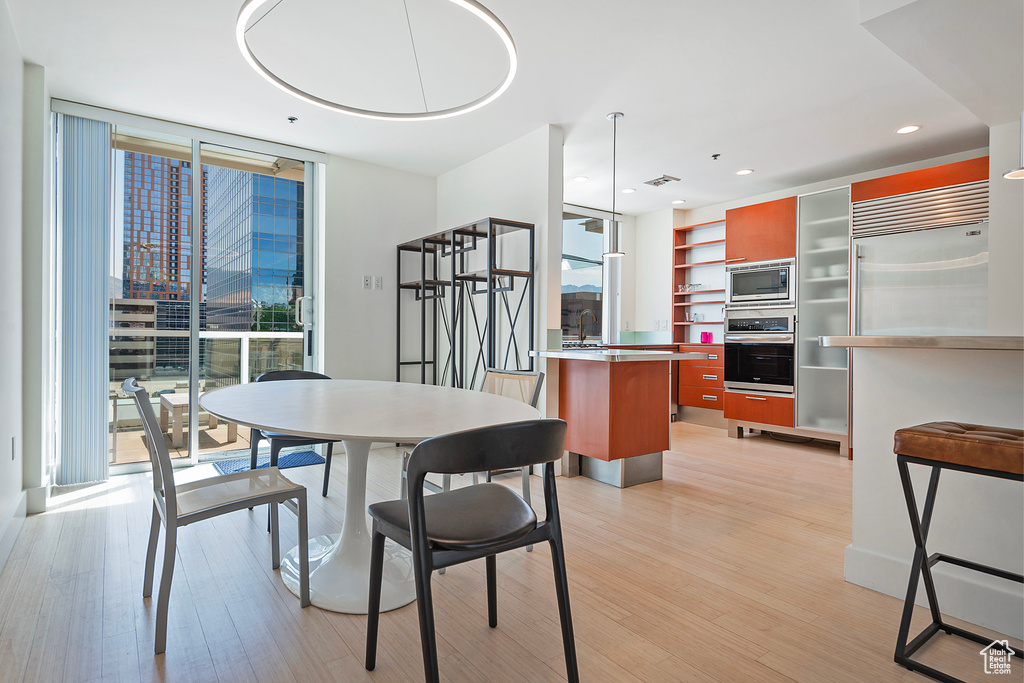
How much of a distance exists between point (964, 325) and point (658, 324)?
10.2 feet

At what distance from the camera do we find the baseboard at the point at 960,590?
1725mm

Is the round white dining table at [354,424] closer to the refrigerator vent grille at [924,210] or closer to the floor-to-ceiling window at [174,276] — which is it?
the floor-to-ceiling window at [174,276]

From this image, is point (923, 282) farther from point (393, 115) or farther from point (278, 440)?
point (278, 440)

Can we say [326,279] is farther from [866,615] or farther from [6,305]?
[866,615]

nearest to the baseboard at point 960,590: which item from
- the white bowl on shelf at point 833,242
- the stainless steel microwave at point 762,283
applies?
the stainless steel microwave at point 762,283

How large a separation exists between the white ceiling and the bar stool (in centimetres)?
187

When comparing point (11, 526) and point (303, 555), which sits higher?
point (303, 555)

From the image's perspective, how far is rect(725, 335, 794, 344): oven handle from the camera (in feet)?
16.0

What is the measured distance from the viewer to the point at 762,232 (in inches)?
200

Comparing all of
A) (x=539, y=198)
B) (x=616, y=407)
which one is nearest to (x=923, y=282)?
(x=616, y=407)

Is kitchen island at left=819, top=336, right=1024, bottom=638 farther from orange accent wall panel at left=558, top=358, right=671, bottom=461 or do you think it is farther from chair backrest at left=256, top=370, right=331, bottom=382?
chair backrest at left=256, top=370, right=331, bottom=382

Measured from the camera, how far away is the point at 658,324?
6625 mm

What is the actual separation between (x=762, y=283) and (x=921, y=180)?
1.43 metres

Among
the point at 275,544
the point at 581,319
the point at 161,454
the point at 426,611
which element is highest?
the point at 581,319
